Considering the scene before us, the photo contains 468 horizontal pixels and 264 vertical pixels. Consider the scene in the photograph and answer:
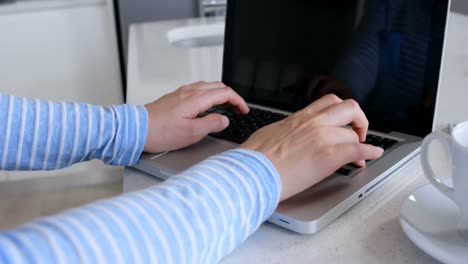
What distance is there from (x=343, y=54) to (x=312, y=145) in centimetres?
26

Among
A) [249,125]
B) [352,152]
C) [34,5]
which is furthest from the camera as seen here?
[34,5]

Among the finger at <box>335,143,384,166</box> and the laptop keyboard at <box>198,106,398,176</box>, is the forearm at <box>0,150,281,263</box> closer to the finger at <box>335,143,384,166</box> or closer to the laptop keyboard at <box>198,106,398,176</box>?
the finger at <box>335,143,384,166</box>

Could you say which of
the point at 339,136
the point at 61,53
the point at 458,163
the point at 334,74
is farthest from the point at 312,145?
the point at 61,53

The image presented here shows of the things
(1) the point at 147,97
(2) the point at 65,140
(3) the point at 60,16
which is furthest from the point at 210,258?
(3) the point at 60,16

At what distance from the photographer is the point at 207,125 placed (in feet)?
2.18

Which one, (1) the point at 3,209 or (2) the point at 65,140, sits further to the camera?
(1) the point at 3,209

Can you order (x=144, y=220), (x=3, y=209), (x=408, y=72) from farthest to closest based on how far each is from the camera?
(x=3, y=209)
(x=408, y=72)
(x=144, y=220)

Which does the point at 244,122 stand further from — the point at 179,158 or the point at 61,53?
the point at 61,53

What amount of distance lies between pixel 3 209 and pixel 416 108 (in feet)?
4.86

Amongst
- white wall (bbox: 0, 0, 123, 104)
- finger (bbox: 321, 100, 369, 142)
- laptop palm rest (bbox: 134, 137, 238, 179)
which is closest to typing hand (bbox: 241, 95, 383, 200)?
finger (bbox: 321, 100, 369, 142)

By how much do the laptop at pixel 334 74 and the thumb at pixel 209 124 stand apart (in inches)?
0.8

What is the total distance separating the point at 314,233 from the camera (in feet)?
1.61

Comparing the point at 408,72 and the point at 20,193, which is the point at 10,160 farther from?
the point at 20,193

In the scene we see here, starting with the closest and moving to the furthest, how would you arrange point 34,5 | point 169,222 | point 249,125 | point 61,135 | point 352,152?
point 169,222 → point 352,152 → point 61,135 → point 249,125 → point 34,5
